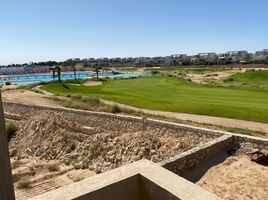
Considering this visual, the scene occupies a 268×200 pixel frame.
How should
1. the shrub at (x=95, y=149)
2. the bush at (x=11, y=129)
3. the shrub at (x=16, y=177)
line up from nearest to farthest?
the shrub at (x=16, y=177), the shrub at (x=95, y=149), the bush at (x=11, y=129)

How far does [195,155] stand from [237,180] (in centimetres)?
214

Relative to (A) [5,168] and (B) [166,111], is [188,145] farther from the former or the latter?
(A) [5,168]

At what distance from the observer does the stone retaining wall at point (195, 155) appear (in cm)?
1088

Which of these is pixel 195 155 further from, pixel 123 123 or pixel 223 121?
pixel 223 121

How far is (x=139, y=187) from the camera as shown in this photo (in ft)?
18.8

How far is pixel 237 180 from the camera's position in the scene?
999cm

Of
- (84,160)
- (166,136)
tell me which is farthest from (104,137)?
(166,136)

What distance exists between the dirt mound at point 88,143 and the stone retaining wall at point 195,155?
1.44m

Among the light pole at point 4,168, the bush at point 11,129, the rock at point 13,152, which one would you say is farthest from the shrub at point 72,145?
the light pole at point 4,168

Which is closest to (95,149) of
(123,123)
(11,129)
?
(123,123)

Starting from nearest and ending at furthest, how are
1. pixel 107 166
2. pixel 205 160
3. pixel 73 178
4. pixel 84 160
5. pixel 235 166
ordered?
pixel 235 166 → pixel 205 160 → pixel 73 178 → pixel 107 166 → pixel 84 160

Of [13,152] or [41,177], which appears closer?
[41,177]

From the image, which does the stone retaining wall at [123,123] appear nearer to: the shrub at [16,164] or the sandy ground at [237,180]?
the sandy ground at [237,180]

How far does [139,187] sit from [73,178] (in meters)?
8.90
